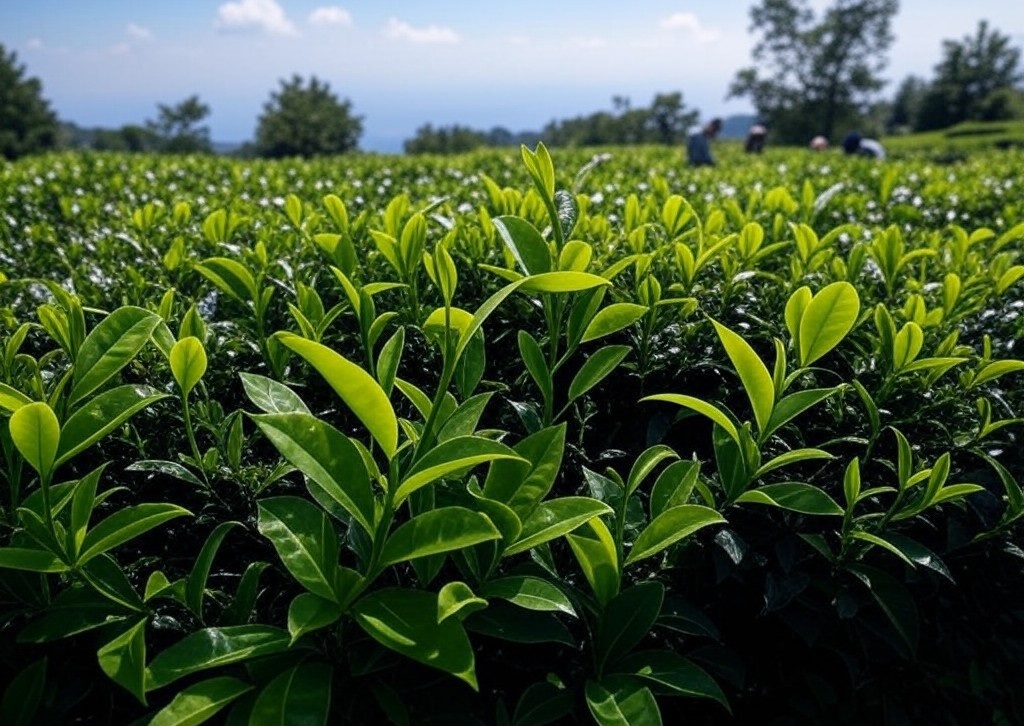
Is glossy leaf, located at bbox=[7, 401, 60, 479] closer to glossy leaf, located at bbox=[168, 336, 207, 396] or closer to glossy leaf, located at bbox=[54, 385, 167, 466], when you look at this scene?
glossy leaf, located at bbox=[54, 385, 167, 466]

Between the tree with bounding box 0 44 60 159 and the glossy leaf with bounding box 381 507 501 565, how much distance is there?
75534 mm

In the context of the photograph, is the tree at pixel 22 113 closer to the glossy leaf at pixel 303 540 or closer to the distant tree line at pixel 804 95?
the distant tree line at pixel 804 95

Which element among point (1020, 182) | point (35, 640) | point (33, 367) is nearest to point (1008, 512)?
point (35, 640)

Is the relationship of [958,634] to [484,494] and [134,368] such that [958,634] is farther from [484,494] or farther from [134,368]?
[134,368]

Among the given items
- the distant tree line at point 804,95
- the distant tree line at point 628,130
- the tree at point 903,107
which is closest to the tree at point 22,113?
the distant tree line at point 804,95

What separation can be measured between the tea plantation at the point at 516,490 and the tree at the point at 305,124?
69.3 m

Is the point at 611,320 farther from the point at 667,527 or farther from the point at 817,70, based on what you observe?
the point at 817,70

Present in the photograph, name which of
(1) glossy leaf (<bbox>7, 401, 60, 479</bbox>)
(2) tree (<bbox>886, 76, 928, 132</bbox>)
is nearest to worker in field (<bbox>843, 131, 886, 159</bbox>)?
(1) glossy leaf (<bbox>7, 401, 60, 479</bbox>)

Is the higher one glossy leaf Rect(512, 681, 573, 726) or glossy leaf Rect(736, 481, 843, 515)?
glossy leaf Rect(736, 481, 843, 515)

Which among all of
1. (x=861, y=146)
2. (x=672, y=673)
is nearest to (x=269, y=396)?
(x=672, y=673)

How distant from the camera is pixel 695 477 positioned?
1.53 meters

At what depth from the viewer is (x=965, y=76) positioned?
232 feet

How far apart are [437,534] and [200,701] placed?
1.41 feet

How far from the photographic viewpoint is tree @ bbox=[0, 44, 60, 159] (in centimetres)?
6612
